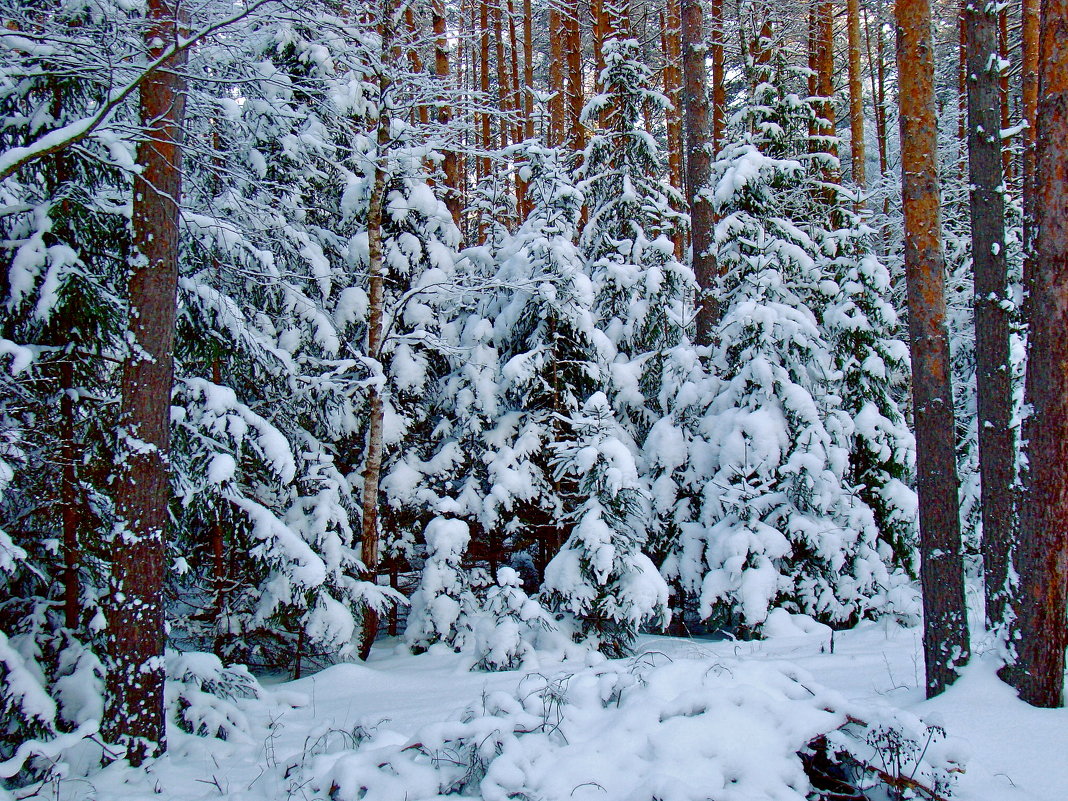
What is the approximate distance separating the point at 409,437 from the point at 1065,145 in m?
8.38

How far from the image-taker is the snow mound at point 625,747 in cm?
372

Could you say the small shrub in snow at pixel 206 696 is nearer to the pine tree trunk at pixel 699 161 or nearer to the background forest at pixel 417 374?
the background forest at pixel 417 374

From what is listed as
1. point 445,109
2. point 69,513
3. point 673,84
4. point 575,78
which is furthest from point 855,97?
point 69,513

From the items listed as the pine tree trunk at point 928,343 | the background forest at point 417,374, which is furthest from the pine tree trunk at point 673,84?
the pine tree trunk at point 928,343

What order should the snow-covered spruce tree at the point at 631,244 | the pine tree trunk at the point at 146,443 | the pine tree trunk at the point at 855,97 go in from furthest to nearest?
the pine tree trunk at the point at 855,97, the snow-covered spruce tree at the point at 631,244, the pine tree trunk at the point at 146,443

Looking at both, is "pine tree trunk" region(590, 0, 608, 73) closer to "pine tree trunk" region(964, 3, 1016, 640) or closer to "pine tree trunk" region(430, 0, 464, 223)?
"pine tree trunk" region(430, 0, 464, 223)

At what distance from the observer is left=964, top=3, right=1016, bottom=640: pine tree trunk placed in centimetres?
588

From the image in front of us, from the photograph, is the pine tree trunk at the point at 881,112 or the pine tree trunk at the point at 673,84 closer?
the pine tree trunk at the point at 673,84

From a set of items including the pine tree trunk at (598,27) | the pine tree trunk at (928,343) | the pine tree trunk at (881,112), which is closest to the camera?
the pine tree trunk at (928,343)

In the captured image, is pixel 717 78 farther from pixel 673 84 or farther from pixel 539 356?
pixel 539 356

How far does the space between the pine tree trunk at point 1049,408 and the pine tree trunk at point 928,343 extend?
24.6 inches

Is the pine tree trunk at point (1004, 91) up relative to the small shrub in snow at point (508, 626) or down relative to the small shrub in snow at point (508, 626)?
up

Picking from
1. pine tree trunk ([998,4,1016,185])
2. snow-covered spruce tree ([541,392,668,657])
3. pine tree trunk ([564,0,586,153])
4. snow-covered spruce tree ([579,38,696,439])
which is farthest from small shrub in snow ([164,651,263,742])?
pine tree trunk ([564,0,586,153])

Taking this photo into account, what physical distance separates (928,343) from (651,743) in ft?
13.1
